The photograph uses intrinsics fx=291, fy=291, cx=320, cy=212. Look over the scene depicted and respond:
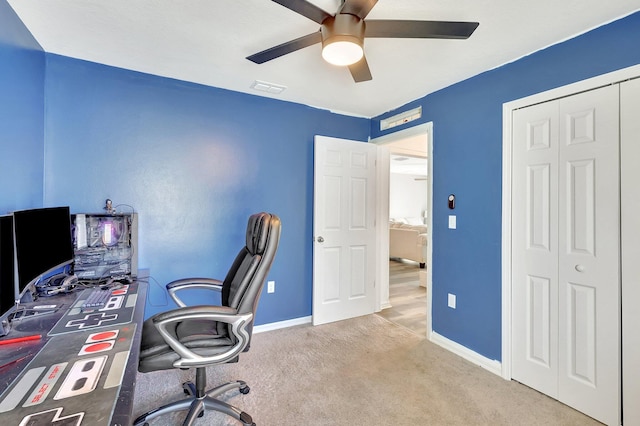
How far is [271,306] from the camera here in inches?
119

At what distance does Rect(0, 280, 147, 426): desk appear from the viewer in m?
0.74

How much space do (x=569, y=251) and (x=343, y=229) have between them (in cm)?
195

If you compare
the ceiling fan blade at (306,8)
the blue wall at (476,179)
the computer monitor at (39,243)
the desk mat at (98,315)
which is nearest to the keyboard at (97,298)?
the desk mat at (98,315)

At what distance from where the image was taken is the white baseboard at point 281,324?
9.74ft

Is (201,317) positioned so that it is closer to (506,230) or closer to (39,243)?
(39,243)

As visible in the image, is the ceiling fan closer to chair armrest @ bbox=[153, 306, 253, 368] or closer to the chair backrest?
the chair backrest

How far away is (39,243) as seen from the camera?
5.07ft

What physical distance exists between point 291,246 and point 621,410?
2627 millimetres

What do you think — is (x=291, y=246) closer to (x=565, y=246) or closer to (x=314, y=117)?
(x=314, y=117)

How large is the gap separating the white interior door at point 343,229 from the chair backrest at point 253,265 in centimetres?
132

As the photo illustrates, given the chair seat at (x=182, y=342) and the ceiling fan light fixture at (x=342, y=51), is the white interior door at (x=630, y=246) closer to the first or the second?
the ceiling fan light fixture at (x=342, y=51)

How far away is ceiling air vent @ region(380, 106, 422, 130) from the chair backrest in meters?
2.06

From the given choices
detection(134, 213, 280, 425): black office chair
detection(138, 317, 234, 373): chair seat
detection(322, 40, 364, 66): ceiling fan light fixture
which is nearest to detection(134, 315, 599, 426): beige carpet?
detection(134, 213, 280, 425): black office chair

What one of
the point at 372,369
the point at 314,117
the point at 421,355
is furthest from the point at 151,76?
the point at 421,355
